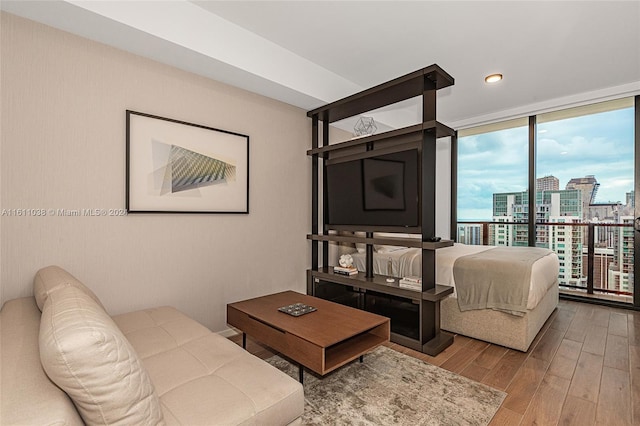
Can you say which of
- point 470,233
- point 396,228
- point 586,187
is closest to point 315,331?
point 396,228

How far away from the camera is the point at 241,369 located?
1483 millimetres

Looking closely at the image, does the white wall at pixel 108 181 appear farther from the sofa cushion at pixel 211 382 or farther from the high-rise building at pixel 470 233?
the high-rise building at pixel 470 233

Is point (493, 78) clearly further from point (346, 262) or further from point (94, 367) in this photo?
point (94, 367)

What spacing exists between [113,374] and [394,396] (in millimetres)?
1683

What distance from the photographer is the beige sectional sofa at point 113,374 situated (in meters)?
0.84

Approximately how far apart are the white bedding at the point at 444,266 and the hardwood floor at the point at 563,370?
44 cm

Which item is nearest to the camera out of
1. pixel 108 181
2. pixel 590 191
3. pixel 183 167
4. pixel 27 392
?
pixel 27 392

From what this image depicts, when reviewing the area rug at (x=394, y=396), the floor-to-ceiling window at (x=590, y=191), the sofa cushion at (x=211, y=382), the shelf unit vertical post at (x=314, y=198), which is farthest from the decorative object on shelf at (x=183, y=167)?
the floor-to-ceiling window at (x=590, y=191)

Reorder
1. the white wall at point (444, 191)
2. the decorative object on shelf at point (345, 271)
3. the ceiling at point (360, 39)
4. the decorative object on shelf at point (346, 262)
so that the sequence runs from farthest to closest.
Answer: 1. the white wall at point (444, 191)
2. the decorative object on shelf at point (346, 262)
3. the decorative object on shelf at point (345, 271)
4. the ceiling at point (360, 39)

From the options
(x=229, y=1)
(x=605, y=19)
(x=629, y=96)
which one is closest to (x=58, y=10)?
(x=229, y=1)

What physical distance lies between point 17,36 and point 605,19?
4.19 metres

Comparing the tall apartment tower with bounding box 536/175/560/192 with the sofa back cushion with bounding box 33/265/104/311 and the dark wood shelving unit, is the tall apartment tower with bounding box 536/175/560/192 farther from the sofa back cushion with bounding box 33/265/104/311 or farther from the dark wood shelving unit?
the sofa back cushion with bounding box 33/265/104/311

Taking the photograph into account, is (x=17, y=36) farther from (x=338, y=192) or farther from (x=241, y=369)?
(x=338, y=192)

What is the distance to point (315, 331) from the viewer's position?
6.36ft
